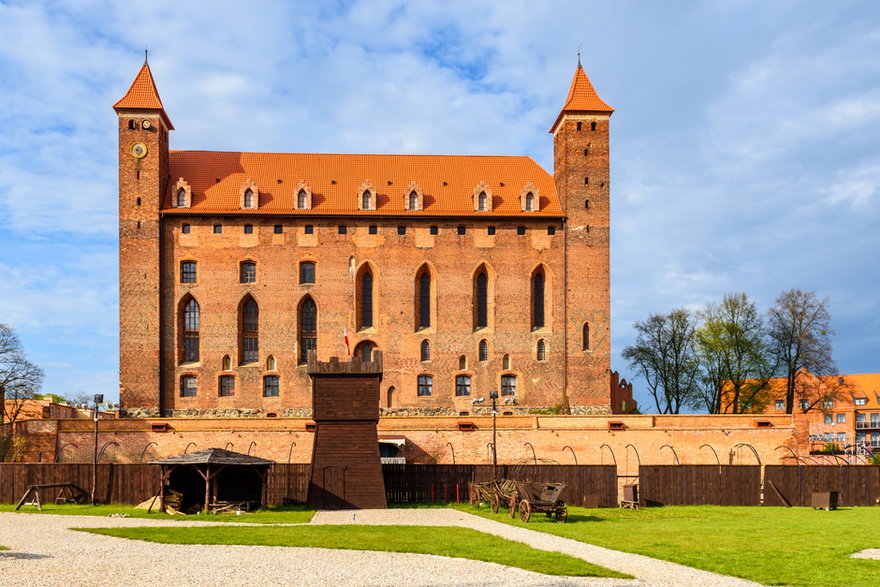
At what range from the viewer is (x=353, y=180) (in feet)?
192

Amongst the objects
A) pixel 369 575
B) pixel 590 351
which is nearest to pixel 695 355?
pixel 590 351

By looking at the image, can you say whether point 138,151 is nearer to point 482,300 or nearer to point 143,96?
point 143,96

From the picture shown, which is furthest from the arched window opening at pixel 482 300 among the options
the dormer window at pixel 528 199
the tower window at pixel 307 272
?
the tower window at pixel 307 272

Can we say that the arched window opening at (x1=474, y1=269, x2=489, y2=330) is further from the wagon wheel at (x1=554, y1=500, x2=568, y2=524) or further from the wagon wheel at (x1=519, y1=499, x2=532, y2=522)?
the wagon wheel at (x1=554, y1=500, x2=568, y2=524)

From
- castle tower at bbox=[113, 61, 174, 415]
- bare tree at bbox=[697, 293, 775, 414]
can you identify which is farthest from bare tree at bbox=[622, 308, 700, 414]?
castle tower at bbox=[113, 61, 174, 415]

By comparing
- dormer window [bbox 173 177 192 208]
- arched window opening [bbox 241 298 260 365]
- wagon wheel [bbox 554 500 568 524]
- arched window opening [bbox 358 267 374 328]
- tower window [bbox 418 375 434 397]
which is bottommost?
wagon wheel [bbox 554 500 568 524]

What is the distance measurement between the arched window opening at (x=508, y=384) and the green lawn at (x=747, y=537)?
2172 centimetres

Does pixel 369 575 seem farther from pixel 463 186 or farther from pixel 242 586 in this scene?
pixel 463 186

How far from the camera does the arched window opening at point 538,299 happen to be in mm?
56250

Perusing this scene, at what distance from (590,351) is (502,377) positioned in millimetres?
5795

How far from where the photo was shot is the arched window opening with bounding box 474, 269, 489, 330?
2218 inches

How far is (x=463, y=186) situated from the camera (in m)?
58.7

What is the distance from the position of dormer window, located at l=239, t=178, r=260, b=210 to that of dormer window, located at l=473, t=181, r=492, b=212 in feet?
46.3

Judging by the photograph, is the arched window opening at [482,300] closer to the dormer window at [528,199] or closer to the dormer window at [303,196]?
the dormer window at [528,199]
